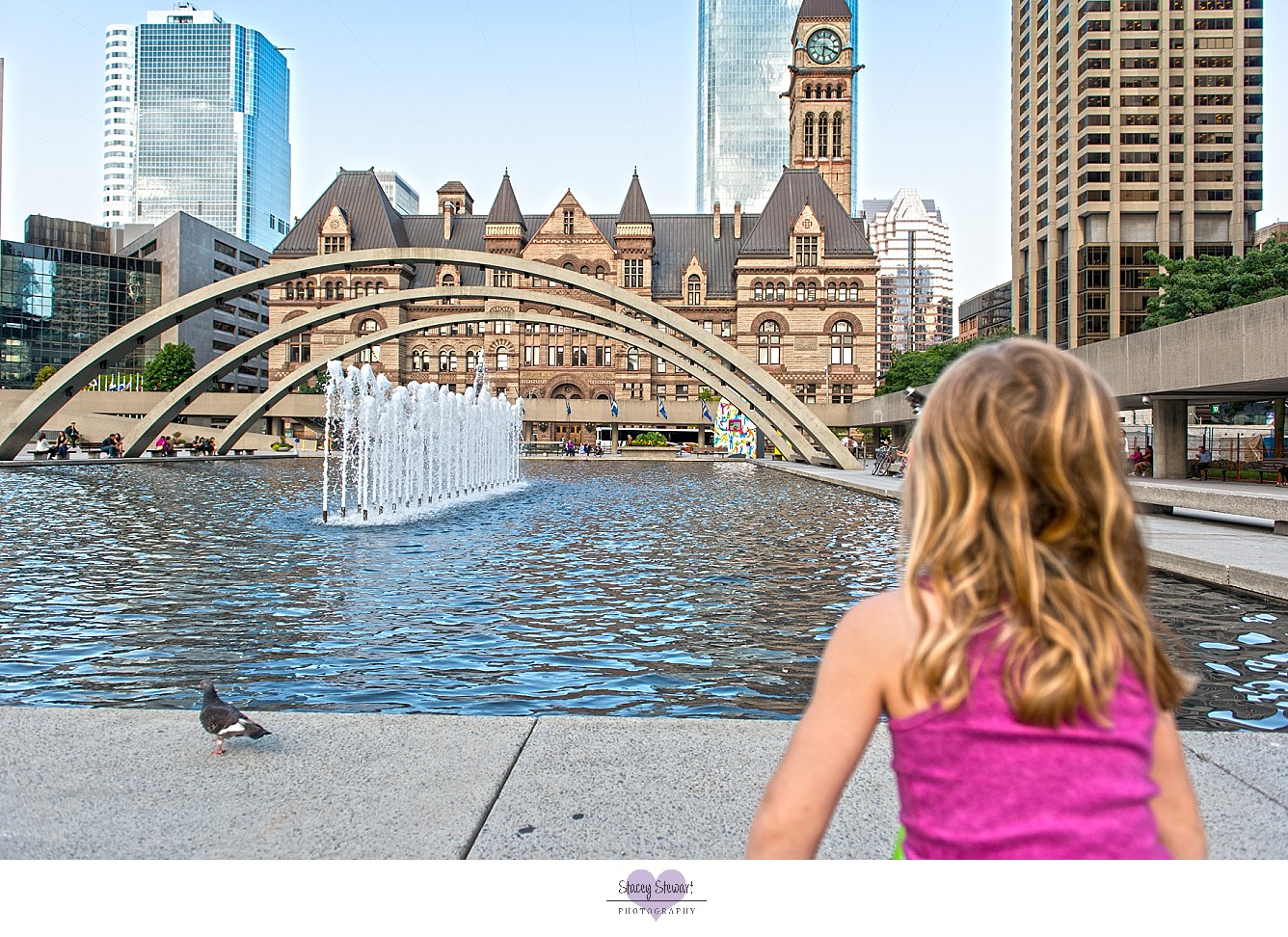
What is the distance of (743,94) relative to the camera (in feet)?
546

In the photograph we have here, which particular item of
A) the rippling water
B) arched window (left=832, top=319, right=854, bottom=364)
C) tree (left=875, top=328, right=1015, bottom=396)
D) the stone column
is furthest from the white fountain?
arched window (left=832, top=319, right=854, bottom=364)

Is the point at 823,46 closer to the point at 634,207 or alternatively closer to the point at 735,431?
the point at 634,207

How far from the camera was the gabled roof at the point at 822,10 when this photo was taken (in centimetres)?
8419

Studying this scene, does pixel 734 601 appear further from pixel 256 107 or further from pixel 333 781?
pixel 256 107

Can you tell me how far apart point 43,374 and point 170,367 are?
35.7 ft

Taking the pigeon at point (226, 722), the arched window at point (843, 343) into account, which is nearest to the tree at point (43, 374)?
the arched window at point (843, 343)

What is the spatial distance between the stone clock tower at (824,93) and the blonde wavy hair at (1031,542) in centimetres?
8554

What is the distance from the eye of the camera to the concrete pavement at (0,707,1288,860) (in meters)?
2.89

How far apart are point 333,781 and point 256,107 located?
387 feet

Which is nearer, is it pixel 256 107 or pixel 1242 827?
pixel 1242 827

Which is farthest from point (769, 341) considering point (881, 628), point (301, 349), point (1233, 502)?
point (881, 628)

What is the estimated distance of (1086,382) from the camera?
1.41 meters

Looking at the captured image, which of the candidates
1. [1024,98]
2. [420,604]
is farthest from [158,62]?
[1024,98]
